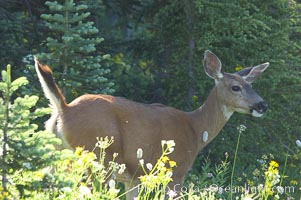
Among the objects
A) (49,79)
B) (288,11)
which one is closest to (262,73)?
(288,11)

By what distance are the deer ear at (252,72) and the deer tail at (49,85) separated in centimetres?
285

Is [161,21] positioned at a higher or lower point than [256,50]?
higher

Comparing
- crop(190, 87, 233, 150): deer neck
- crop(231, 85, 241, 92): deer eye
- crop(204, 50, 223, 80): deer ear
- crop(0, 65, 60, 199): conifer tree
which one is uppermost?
crop(0, 65, 60, 199): conifer tree

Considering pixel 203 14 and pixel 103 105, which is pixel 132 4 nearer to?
pixel 203 14

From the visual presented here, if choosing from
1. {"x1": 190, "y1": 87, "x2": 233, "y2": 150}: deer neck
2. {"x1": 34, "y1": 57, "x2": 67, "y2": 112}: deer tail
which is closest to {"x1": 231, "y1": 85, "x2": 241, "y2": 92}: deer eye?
{"x1": 190, "y1": 87, "x2": 233, "y2": 150}: deer neck

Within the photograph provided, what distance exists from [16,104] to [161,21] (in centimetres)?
558

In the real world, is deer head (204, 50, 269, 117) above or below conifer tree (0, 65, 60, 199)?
below

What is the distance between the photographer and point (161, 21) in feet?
34.0

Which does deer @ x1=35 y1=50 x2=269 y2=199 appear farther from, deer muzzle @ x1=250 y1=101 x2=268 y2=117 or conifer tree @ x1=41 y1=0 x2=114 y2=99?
conifer tree @ x1=41 y1=0 x2=114 y2=99

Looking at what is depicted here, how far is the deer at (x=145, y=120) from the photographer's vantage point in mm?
7156

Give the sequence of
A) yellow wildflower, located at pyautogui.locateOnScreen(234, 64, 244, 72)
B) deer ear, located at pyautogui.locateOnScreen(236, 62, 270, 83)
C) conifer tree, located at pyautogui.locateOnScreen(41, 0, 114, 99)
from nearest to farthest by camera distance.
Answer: conifer tree, located at pyautogui.locateOnScreen(41, 0, 114, 99) < deer ear, located at pyautogui.locateOnScreen(236, 62, 270, 83) < yellow wildflower, located at pyautogui.locateOnScreen(234, 64, 244, 72)

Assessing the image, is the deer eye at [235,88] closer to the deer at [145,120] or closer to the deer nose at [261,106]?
the deer at [145,120]

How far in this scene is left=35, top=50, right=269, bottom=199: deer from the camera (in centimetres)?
716

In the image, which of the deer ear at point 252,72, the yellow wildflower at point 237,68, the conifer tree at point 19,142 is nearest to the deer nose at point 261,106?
the deer ear at point 252,72
